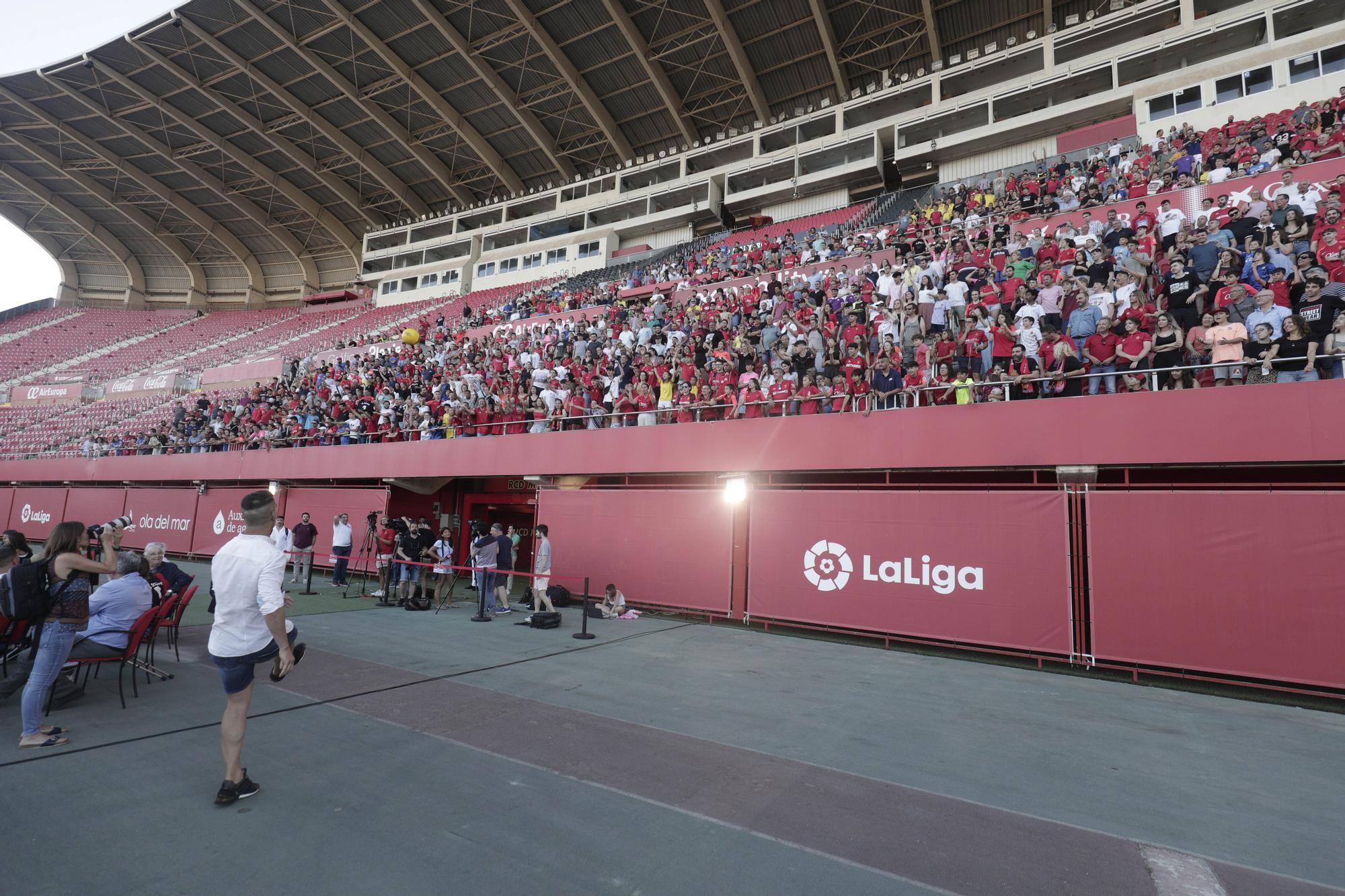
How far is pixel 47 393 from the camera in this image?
37031 millimetres

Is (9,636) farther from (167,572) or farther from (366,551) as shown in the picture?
(366,551)

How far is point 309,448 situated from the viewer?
728 inches

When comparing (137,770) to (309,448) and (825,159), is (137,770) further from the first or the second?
(825,159)

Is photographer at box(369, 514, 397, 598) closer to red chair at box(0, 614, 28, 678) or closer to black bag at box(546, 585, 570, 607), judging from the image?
black bag at box(546, 585, 570, 607)

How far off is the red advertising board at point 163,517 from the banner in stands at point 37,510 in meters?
3.90

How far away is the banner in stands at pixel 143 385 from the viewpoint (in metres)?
35.0

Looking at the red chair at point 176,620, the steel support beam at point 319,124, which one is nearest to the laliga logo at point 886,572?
the red chair at point 176,620

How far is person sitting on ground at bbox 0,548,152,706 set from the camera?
214 inches

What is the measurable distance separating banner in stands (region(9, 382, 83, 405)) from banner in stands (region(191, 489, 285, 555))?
24.8 m

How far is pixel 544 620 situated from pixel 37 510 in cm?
2602

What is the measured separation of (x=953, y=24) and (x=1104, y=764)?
3145 cm

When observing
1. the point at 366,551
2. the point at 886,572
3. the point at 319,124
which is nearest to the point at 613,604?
the point at 886,572

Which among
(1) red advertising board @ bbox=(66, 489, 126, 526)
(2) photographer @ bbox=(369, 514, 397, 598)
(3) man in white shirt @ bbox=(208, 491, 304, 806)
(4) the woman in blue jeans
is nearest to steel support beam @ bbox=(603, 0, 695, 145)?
(2) photographer @ bbox=(369, 514, 397, 598)

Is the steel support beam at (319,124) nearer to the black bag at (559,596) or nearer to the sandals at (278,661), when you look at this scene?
the black bag at (559,596)
